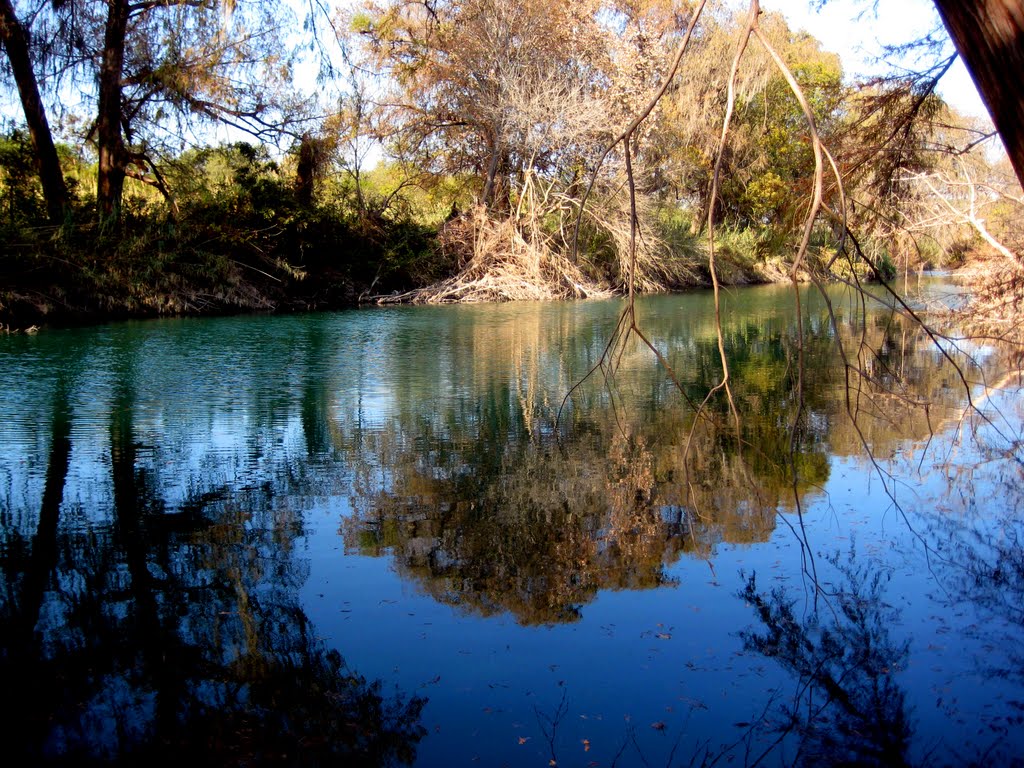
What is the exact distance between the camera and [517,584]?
3707mm

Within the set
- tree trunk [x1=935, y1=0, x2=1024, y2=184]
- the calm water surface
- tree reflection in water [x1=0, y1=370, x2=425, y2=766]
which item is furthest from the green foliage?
tree trunk [x1=935, y1=0, x2=1024, y2=184]

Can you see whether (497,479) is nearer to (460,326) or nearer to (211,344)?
(211,344)

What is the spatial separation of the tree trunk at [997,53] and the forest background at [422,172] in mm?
6393

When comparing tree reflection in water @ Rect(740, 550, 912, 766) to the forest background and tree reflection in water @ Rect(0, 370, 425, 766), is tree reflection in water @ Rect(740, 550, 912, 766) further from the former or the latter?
the forest background

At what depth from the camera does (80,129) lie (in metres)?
18.3

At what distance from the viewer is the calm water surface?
8.70 ft

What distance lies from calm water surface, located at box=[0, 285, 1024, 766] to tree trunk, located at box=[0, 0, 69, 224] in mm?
10222

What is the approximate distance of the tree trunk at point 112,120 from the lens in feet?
52.8

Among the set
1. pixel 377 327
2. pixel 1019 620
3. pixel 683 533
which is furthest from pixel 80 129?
pixel 1019 620

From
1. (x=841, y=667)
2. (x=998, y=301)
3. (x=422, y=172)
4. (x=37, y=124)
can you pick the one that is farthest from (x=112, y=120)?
(x=841, y=667)

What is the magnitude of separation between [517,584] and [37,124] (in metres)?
16.7

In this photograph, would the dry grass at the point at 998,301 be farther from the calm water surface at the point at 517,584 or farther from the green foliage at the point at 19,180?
the green foliage at the point at 19,180

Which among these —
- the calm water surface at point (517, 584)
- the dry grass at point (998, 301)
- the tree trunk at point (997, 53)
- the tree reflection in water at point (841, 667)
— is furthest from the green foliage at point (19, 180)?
the tree trunk at point (997, 53)

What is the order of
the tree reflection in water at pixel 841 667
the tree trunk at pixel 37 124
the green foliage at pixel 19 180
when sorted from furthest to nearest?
the green foliage at pixel 19 180, the tree trunk at pixel 37 124, the tree reflection in water at pixel 841 667
